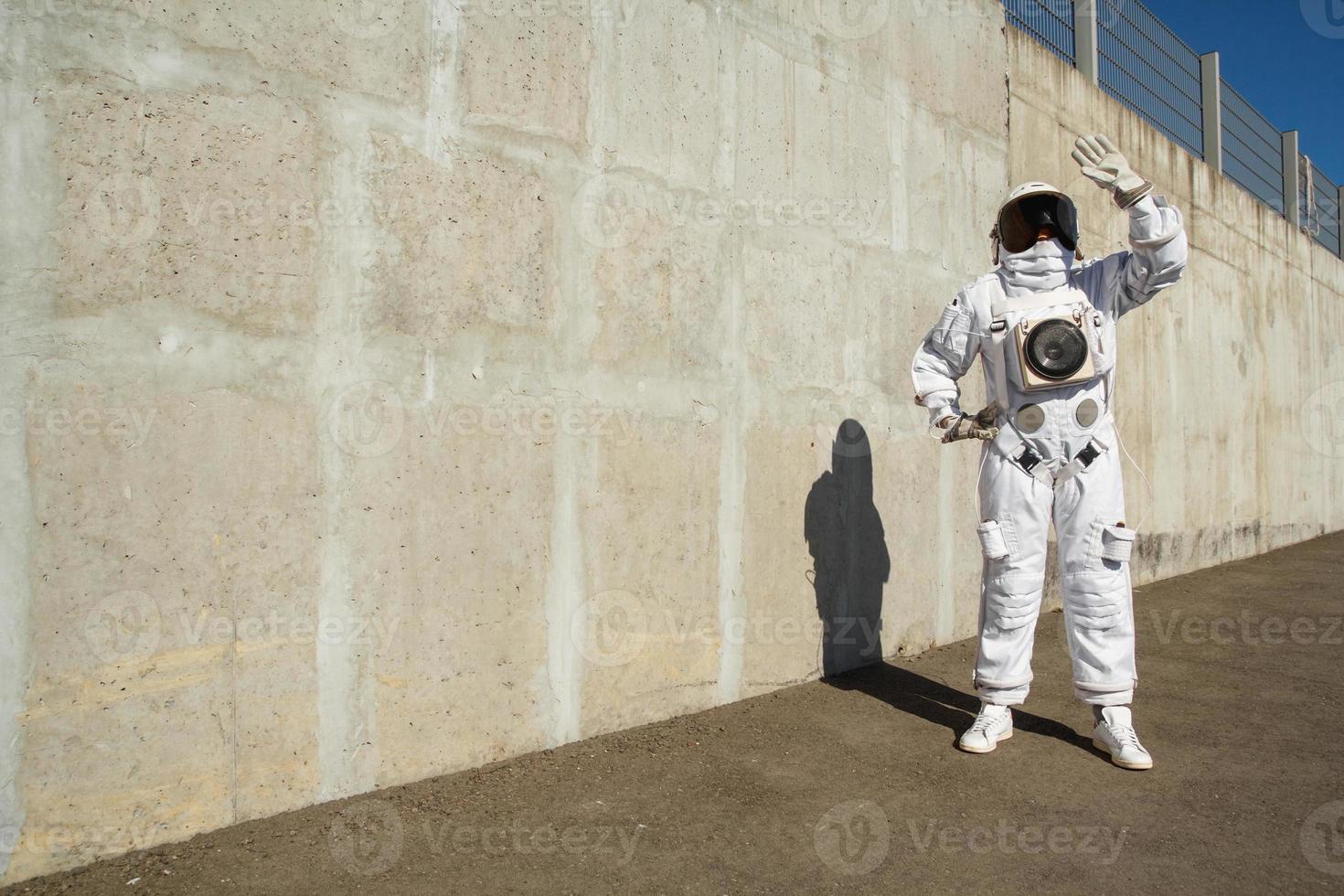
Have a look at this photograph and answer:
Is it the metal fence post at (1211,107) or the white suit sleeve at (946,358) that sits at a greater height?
the metal fence post at (1211,107)

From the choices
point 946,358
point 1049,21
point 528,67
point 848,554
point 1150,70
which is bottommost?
point 848,554

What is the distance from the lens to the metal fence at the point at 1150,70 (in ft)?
23.2

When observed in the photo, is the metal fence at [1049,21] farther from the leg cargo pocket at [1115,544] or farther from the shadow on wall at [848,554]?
the leg cargo pocket at [1115,544]

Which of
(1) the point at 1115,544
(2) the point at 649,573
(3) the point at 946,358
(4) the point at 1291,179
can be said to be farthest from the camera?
(4) the point at 1291,179

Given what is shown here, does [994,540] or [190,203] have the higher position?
[190,203]

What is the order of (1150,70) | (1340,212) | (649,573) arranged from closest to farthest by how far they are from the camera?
(649,573)
(1150,70)
(1340,212)

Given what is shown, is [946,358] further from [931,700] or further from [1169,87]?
[1169,87]

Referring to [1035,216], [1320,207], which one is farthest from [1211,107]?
[1035,216]

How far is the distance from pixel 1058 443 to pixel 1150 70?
249 inches

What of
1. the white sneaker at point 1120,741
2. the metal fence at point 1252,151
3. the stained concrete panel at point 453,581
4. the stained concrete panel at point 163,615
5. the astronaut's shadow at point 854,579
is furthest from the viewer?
the metal fence at point 1252,151

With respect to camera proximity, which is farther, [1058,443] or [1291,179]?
[1291,179]

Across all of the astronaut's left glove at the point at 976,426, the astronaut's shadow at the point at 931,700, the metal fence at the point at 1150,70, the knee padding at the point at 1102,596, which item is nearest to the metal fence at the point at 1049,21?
the metal fence at the point at 1150,70

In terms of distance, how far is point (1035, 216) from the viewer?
321cm

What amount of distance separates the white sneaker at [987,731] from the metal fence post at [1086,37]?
525 cm
